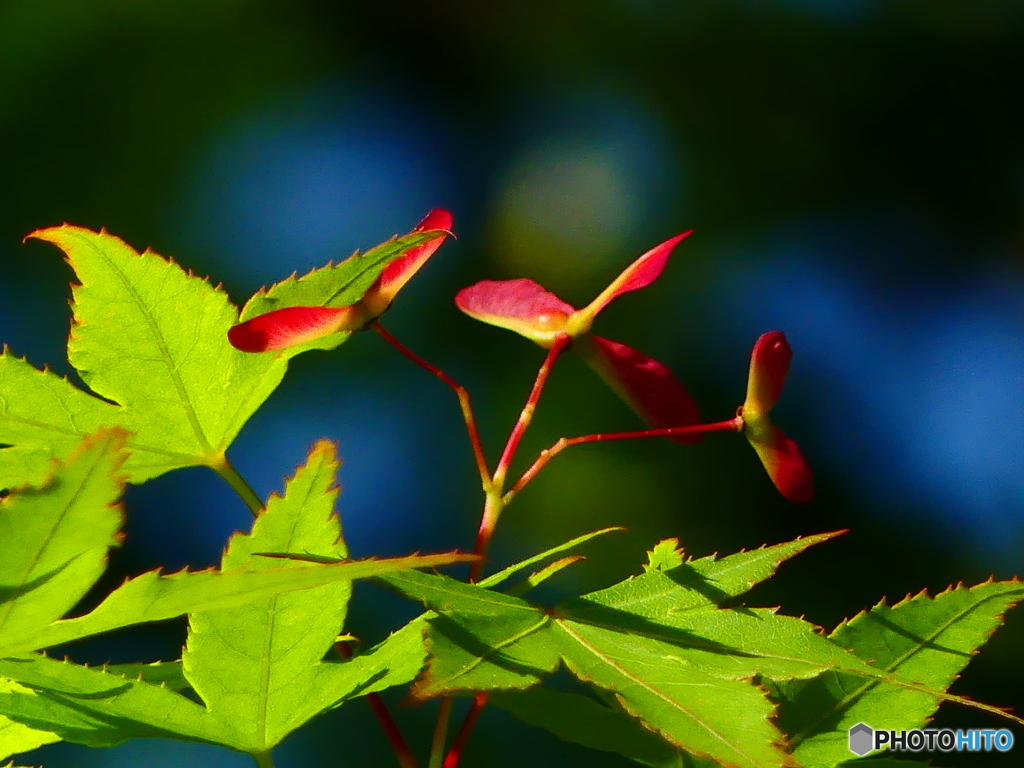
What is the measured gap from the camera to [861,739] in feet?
1.18

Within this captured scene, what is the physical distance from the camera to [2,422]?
13.9 inches

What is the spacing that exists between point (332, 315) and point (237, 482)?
7 centimetres

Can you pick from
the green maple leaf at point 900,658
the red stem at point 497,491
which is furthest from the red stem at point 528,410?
the green maple leaf at point 900,658

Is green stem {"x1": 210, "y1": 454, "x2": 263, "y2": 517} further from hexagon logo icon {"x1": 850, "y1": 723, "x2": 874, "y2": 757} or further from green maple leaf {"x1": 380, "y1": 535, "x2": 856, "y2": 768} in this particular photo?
hexagon logo icon {"x1": 850, "y1": 723, "x2": 874, "y2": 757}

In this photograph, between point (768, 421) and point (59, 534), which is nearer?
point (59, 534)

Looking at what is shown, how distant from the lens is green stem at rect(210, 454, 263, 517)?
1.19 ft

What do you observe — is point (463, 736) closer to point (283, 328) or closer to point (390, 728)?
point (390, 728)

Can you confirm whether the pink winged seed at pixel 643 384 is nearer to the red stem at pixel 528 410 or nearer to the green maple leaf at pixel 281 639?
the red stem at pixel 528 410

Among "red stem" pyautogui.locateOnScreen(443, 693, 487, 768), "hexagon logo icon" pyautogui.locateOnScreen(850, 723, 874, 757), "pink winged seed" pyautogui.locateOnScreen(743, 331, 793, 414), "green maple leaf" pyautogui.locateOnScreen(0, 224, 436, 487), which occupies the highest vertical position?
"green maple leaf" pyautogui.locateOnScreen(0, 224, 436, 487)

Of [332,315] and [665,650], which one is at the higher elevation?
[332,315]

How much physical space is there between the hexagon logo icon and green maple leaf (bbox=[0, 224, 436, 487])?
0.72 ft

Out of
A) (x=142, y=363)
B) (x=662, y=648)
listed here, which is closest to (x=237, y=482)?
(x=142, y=363)

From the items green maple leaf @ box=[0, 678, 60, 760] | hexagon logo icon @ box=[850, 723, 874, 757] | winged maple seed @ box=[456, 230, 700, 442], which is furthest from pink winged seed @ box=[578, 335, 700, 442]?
green maple leaf @ box=[0, 678, 60, 760]

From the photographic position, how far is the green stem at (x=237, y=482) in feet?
1.19
